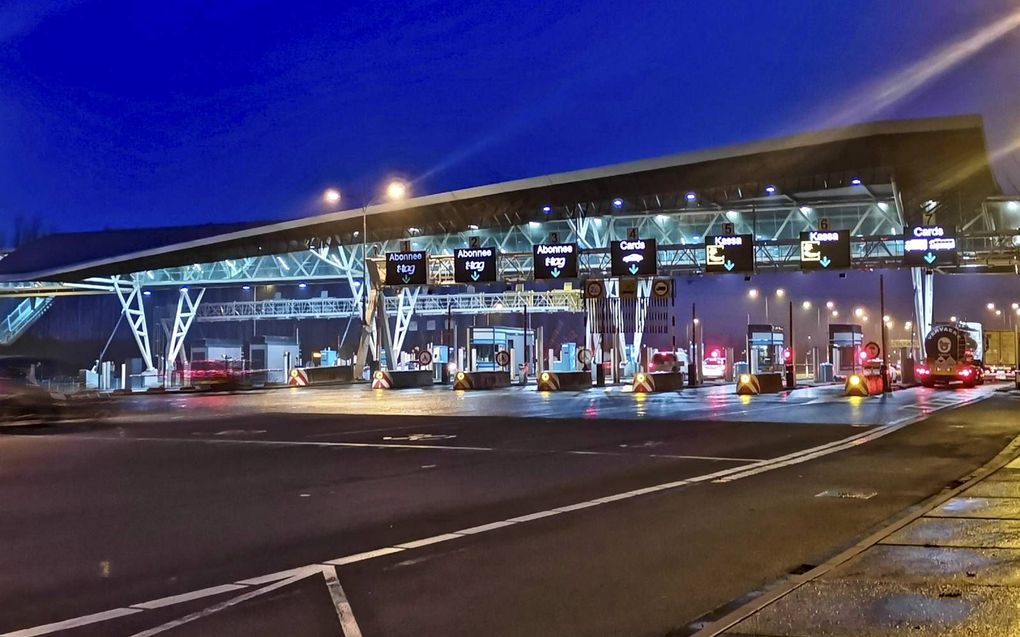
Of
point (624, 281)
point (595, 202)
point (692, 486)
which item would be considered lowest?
point (692, 486)

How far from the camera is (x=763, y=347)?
65312 mm

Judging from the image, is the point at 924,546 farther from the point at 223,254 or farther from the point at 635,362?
the point at 635,362

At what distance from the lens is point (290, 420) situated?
82.9 feet

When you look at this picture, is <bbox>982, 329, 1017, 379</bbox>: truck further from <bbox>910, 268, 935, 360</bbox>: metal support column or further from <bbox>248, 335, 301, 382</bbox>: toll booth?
<bbox>248, 335, 301, 382</bbox>: toll booth

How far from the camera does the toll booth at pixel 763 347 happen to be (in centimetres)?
6172

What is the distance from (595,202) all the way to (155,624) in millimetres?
39480

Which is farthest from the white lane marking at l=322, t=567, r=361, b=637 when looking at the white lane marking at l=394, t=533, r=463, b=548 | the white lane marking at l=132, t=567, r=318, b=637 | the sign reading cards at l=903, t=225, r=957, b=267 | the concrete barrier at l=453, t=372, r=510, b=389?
the concrete barrier at l=453, t=372, r=510, b=389

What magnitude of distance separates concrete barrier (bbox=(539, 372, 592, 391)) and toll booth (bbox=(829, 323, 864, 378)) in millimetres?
16388

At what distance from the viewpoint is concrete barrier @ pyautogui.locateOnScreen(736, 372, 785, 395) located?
4041cm

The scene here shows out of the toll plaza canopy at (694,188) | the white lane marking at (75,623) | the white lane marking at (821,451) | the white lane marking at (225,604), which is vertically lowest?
the white lane marking at (821,451)

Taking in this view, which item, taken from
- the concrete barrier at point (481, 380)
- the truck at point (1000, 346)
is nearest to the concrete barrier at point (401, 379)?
the concrete barrier at point (481, 380)

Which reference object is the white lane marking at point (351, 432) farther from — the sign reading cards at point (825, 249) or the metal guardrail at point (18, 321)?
the metal guardrail at point (18, 321)

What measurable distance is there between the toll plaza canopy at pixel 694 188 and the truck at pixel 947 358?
7.28 m

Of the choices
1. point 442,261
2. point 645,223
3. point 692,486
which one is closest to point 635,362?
point 645,223
